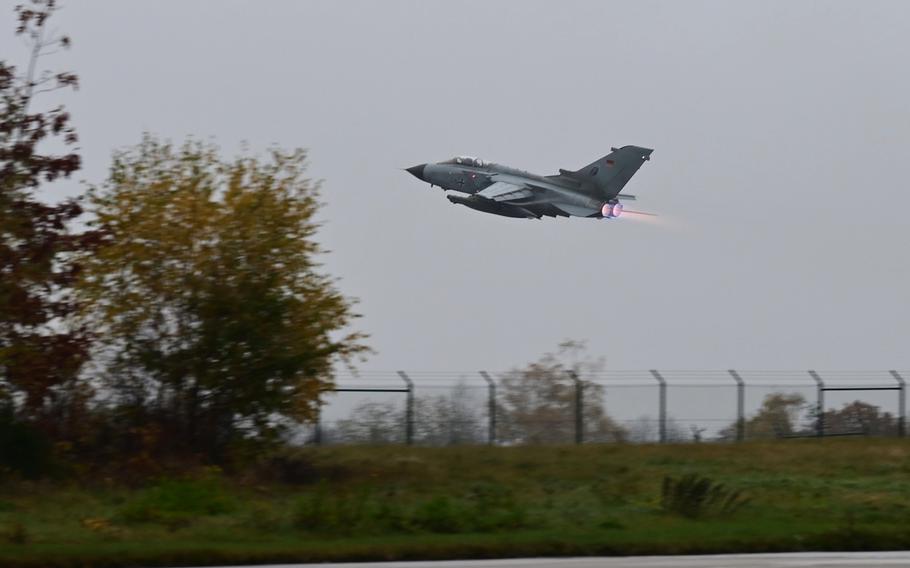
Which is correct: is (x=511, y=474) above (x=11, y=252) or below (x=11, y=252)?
below

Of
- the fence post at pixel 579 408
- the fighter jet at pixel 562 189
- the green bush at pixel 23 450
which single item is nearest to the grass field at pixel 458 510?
the green bush at pixel 23 450

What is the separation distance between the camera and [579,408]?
41969 mm

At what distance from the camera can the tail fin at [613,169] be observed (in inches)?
1864

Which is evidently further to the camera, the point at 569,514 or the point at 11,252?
the point at 569,514

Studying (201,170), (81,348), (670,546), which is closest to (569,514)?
(670,546)

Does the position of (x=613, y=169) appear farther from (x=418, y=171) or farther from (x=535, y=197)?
(x=418, y=171)

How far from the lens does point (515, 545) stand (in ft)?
69.9

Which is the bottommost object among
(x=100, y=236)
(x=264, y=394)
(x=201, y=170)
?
(x=264, y=394)

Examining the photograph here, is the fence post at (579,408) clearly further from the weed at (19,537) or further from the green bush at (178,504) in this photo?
the weed at (19,537)

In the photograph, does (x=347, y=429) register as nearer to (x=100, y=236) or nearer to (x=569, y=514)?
(x=569, y=514)

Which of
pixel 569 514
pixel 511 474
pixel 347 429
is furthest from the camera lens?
pixel 347 429

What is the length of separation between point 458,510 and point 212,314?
31.3 feet

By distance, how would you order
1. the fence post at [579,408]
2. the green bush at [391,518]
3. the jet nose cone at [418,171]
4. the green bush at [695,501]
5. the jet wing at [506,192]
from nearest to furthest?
1. the green bush at [391,518]
2. the green bush at [695,501]
3. the fence post at [579,408]
4. the jet wing at [506,192]
5. the jet nose cone at [418,171]

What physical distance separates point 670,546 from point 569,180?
2782cm
